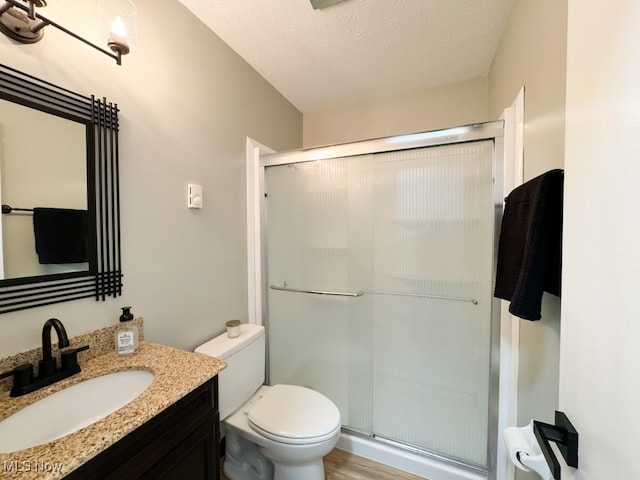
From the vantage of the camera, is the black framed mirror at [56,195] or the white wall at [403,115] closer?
the black framed mirror at [56,195]

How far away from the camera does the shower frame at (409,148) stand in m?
1.33

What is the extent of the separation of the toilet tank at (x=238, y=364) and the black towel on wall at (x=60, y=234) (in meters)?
0.70

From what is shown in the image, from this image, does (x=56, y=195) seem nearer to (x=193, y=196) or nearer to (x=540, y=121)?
(x=193, y=196)

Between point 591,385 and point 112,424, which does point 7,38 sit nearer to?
point 112,424

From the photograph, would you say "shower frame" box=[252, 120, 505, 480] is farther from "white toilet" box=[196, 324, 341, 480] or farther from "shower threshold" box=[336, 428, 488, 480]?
"white toilet" box=[196, 324, 341, 480]

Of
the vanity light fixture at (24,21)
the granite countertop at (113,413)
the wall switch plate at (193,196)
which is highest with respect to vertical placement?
the vanity light fixture at (24,21)

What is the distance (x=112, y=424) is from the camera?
2.10 ft

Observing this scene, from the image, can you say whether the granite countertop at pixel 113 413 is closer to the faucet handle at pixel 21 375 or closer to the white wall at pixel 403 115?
the faucet handle at pixel 21 375

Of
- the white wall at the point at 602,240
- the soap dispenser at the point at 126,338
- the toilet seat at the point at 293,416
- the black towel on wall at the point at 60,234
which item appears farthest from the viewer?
the toilet seat at the point at 293,416

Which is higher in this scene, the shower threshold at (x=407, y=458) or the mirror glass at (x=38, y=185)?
the mirror glass at (x=38, y=185)

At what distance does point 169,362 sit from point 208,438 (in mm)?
293

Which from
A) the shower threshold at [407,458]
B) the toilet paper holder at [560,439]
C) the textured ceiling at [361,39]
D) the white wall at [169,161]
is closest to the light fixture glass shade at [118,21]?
the white wall at [169,161]

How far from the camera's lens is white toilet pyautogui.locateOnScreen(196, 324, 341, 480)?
120 cm

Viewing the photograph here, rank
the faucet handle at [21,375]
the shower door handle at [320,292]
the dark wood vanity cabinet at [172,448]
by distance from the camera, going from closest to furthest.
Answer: the dark wood vanity cabinet at [172,448] → the faucet handle at [21,375] → the shower door handle at [320,292]
